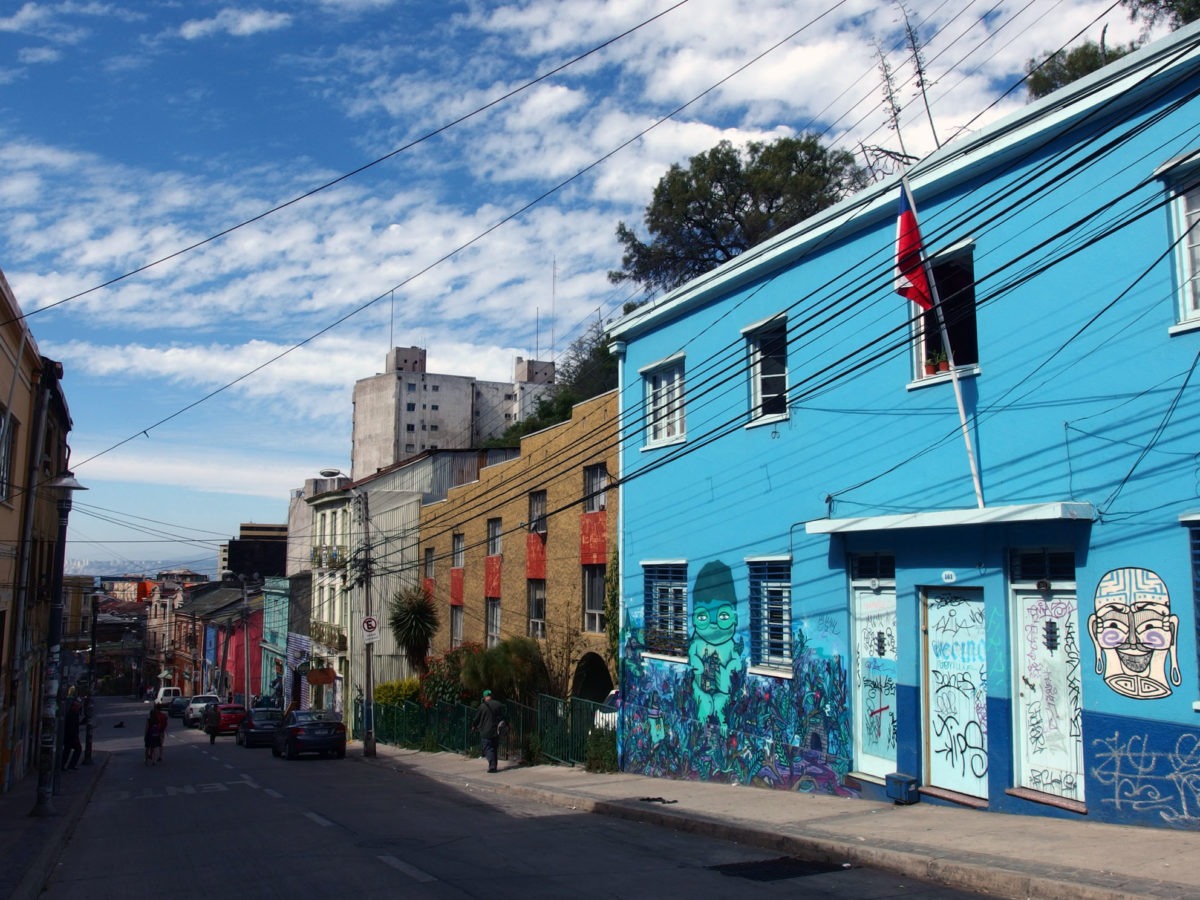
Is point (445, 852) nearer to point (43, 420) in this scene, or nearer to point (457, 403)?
point (43, 420)

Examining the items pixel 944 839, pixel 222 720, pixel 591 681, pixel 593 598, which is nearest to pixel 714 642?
pixel 593 598

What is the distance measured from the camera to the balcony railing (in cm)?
3912

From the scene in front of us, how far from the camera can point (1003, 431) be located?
36.6 feet

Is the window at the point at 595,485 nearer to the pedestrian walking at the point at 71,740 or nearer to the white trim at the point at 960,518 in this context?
the white trim at the point at 960,518

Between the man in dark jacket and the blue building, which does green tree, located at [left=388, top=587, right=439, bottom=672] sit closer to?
the man in dark jacket

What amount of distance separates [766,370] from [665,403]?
3.05 m

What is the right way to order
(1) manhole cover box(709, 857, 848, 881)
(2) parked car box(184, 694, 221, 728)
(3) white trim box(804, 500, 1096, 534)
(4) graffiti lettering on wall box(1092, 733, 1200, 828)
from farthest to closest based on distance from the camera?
(2) parked car box(184, 694, 221, 728), (3) white trim box(804, 500, 1096, 534), (1) manhole cover box(709, 857, 848, 881), (4) graffiti lettering on wall box(1092, 733, 1200, 828)

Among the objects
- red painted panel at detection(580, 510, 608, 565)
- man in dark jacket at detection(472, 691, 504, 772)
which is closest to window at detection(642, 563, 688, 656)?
red painted panel at detection(580, 510, 608, 565)

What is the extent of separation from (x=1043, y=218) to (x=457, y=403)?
263 ft

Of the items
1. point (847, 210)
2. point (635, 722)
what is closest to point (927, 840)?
point (847, 210)

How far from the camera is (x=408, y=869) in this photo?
1011cm

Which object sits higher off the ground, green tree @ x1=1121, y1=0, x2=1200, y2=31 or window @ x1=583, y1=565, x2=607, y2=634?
green tree @ x1=1121, y1=0, x2=1200, y2=31

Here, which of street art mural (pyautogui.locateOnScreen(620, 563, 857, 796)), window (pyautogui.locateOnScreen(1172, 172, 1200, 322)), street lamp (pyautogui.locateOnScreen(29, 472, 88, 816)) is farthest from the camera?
street lamp (pyautogui.locateOnScreen(29, 472, 88, 816))

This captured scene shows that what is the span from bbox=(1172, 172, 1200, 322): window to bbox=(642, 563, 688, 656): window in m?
9.14
